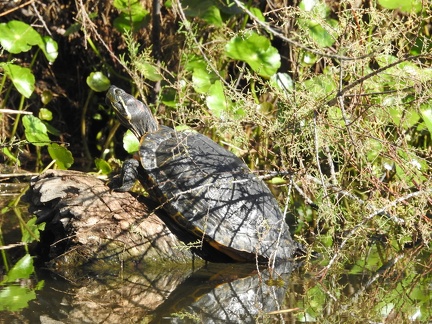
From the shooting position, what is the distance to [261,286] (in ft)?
12.9

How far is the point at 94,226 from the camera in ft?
13.9

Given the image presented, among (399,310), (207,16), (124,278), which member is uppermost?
(207,16)

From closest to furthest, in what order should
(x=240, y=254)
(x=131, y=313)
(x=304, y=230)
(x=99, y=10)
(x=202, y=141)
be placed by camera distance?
(x=131, y=313) < (x=240, y=254) < (x=202, y=141) < (x=304, y=230) < (x=99, y=10)

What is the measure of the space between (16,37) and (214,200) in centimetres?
240

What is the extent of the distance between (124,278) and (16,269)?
1.90ft

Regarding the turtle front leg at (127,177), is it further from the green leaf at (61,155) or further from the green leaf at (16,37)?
the green leaf at (16,37)

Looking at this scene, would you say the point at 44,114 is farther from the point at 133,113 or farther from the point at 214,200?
the point at 214,200

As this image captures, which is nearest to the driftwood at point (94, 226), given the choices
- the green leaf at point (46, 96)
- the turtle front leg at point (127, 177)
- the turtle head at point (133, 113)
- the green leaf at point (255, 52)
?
the turtle front leg at point (127, 177)

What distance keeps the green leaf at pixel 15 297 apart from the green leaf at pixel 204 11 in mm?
2831

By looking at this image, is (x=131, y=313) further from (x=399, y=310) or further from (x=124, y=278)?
(x=399, y=310)

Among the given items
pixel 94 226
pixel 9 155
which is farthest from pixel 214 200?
pixel 9 155

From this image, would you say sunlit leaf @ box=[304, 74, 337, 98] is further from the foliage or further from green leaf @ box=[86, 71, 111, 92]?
green leaf @ box=[86, 71, 111, 92]

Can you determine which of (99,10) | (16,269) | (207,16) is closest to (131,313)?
(16,269)

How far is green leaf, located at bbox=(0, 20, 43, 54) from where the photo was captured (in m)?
5.75
